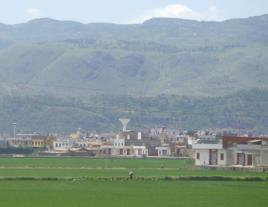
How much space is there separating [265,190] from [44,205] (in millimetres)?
12133

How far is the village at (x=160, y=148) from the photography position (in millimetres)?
83438

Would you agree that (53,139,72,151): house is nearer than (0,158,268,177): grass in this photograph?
No

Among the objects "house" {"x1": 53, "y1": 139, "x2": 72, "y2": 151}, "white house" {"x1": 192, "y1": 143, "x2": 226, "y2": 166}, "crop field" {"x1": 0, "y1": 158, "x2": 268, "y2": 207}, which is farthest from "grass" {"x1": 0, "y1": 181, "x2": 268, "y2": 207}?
"house" {"x1": 53, "y1": 139, "x2": 72, "y2": 151}

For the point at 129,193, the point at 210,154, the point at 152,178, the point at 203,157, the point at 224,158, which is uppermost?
the point at 210,154

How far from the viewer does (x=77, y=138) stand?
6860 inches

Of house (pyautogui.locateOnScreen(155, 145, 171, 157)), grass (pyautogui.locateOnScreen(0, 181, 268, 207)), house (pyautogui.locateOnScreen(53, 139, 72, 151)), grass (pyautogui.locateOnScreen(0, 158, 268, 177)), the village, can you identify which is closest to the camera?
grass (pyautogui.locateOnScreen(0, 181, 268, 207))

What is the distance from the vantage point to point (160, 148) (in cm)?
14512

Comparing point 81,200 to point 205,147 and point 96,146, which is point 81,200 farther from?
point 96,146

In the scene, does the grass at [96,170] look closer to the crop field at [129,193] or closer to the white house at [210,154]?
the white house at [210,154]

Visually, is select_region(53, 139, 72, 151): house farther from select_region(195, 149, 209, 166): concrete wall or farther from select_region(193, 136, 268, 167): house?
select_region(193, 136, 268, 167): house

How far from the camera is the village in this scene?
83.4m

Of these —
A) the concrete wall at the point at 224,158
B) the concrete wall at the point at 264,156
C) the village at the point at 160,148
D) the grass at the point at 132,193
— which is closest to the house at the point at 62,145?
the village at the point at 160,148

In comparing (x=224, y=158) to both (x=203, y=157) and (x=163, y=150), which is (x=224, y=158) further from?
(x=163, y=150)

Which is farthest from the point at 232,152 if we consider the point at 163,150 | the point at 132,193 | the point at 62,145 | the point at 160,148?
the point at 62,145
